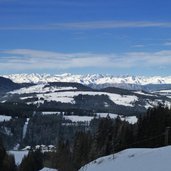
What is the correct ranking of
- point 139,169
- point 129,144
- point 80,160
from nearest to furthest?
point 139,169 < point 129,144 < point 80,160

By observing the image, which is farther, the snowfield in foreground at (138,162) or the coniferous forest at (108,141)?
the coniferous forest at (108,141)

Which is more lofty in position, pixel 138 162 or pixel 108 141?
pixel 138 162

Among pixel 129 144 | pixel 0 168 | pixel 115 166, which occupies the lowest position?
pixel 0 168

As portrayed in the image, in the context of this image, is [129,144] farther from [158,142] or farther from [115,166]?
[115,166]

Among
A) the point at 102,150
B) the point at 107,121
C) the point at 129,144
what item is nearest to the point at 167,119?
the point at 129,144

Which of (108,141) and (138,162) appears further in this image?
(108,141)

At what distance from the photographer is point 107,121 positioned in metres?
98.9

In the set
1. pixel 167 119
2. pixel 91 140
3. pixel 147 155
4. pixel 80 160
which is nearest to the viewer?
pixel 147 155

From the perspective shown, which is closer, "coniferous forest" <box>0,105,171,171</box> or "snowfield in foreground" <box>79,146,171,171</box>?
"snowfield in foreground" <box>79,146,171,171</box>

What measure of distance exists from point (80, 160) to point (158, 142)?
36.9 m

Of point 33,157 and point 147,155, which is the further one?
point 33,157

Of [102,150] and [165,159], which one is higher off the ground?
[165,159]

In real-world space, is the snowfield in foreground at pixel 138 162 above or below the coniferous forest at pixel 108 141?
above

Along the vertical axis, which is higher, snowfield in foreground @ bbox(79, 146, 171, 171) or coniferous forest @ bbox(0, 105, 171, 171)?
snowfield in foreground @ bbox(79, 146, 171, 171)
